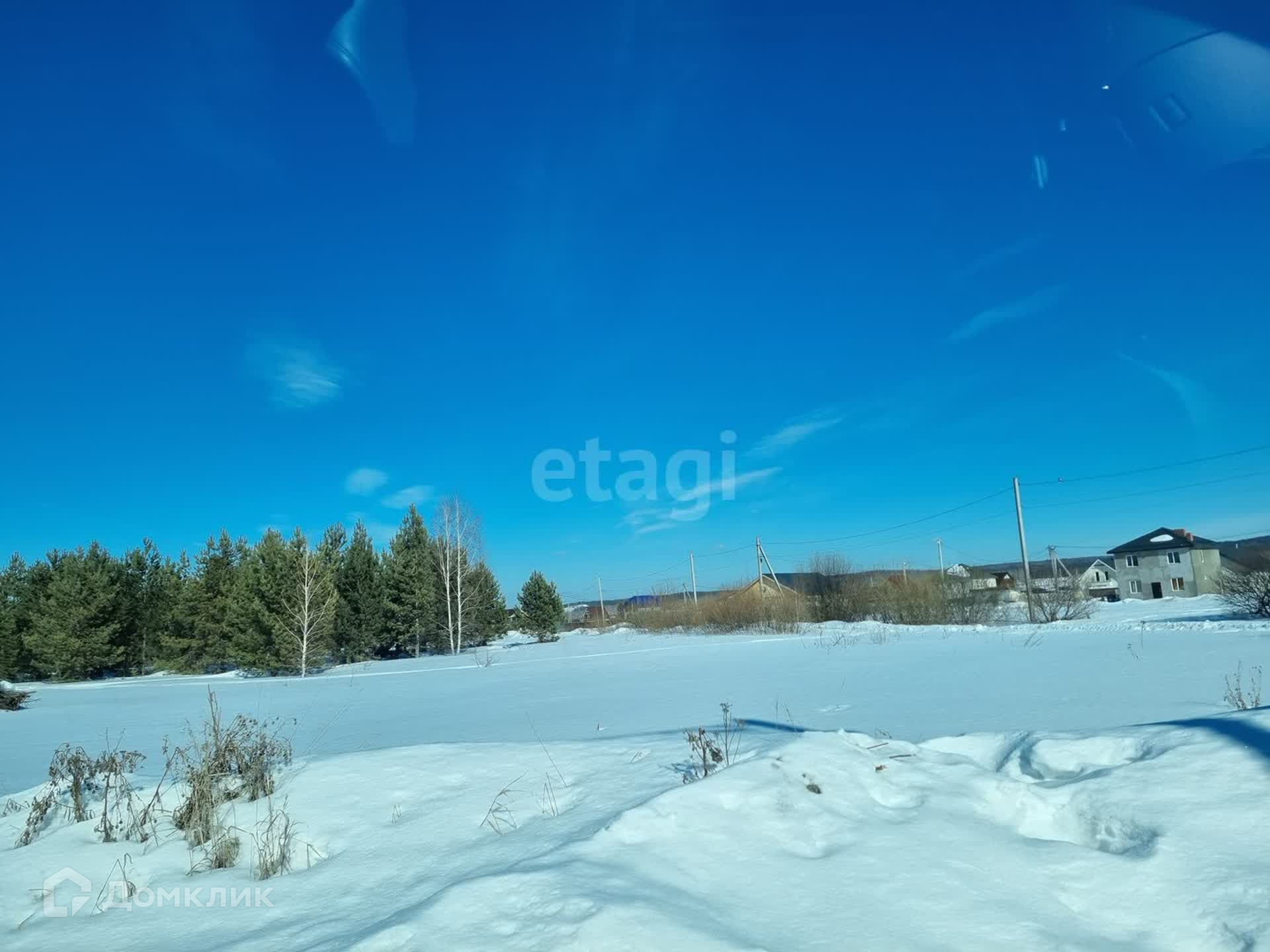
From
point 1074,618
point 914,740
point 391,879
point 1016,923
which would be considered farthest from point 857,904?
point 1074,618

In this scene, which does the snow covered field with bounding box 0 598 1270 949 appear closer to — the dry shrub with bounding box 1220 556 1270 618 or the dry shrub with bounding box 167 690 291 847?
the dry shrub with bounding box 167 690 291 847

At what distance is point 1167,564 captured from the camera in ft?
163

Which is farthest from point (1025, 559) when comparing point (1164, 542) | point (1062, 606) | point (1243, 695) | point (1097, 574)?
point (1097, 574)

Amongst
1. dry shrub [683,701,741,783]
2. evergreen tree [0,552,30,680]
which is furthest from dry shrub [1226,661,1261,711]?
evergreen tree [0,552,30,680]

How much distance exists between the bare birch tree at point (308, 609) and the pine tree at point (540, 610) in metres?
13.5

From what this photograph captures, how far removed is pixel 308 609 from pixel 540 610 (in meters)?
14.7

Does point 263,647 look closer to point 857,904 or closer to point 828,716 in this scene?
point 828,716

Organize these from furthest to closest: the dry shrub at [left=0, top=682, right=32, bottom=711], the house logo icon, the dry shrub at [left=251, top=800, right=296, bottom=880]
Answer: the dry shrub at [left=0, top=682, right=32, bottom=711]
the dry shrub at [left=251, top=800, right=296, bottom=880]
the house logo icon

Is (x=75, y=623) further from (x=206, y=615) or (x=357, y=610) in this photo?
(x=357, y=610)

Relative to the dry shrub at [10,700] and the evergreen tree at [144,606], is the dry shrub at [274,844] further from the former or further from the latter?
the evergreen tree at [144,606]

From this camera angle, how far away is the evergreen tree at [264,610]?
24562mm

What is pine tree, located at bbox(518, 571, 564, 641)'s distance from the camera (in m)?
37.5

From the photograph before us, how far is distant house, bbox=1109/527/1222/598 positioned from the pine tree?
41123 mm

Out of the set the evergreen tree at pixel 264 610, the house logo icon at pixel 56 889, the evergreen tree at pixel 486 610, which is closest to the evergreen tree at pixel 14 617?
the evergreen tree at pixel 264 610
